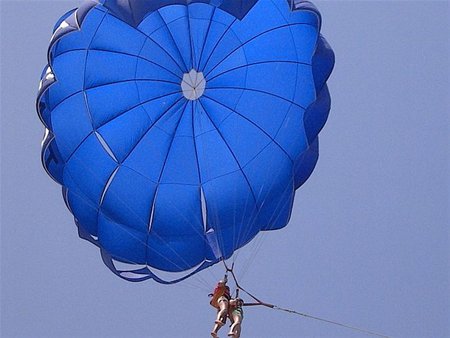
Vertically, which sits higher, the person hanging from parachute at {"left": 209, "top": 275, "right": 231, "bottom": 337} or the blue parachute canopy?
the blue parachute canopy

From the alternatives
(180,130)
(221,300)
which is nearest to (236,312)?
(221,300)

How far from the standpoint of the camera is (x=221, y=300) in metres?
12.2

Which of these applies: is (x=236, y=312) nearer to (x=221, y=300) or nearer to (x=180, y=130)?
(x=221, y=300)

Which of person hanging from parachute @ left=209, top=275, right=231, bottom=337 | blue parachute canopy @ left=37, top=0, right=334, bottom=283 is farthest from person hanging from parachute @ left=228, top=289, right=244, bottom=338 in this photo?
blue parachute canopy @ left=37, top=0, right=334, bottom=283

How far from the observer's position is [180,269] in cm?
1312

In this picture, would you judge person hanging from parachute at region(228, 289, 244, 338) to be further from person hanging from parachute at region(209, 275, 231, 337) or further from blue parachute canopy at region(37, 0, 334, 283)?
blue parachute canopy at region(37, 0, 334, 283)

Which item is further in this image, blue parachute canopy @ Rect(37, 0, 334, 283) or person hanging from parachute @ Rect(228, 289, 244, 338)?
blue parachute canopy @ Rect(37, 0, 334, 283)

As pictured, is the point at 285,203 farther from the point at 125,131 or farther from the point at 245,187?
the point at 125,131

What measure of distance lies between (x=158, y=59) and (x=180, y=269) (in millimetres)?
2599

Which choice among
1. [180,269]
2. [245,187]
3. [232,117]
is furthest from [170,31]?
[180,269]

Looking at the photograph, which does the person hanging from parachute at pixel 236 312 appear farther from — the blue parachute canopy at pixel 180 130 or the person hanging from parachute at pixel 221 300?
the blue parachute canopy at pixel 180 130

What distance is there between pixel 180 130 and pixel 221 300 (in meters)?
2.31

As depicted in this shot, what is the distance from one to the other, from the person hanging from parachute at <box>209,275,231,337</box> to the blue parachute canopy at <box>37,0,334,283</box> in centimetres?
76

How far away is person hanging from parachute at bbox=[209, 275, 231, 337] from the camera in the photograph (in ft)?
39.2
